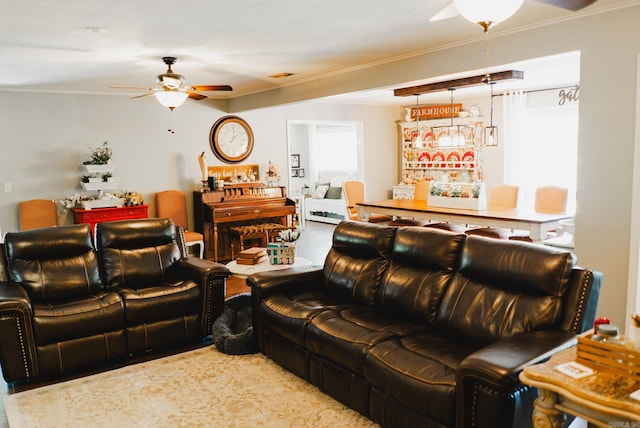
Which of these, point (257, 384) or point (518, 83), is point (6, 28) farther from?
point (518, 83)

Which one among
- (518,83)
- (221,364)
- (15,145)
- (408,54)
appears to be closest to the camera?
(221,364)

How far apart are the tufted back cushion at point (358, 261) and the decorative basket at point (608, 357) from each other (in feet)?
5.63

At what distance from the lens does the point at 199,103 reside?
7816mm

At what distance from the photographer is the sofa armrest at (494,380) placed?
2.05 meters

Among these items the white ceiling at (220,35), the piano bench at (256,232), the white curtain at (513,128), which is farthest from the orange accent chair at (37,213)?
the white curtain at (513,128)

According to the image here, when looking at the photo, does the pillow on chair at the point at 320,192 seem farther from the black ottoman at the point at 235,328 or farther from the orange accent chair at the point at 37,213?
the black ottoman at the point at 235,328

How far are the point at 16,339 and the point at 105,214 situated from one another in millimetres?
3600

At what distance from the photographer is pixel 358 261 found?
3775 mm

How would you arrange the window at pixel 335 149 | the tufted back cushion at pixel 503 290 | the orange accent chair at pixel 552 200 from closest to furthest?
the tufted back cushion at pixel 503 290
the orange accent chair at pixel 552 200
the window at pixel 335 149

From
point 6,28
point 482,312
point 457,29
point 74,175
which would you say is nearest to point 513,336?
point 482,312

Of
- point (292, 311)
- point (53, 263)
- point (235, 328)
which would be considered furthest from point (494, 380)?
point (53, 263)

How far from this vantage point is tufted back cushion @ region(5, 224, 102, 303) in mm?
3793

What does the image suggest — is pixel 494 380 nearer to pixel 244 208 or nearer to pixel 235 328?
pixel 235 328

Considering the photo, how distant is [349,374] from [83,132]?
5613mm
